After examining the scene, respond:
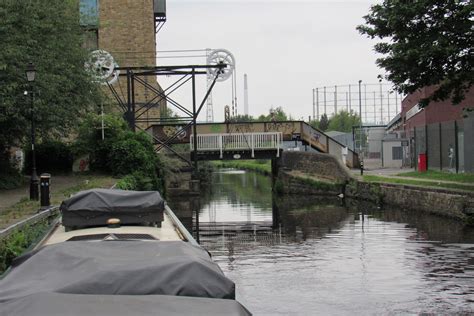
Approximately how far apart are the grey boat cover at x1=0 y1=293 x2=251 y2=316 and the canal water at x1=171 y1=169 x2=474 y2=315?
690cm

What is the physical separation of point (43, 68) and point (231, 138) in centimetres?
1898

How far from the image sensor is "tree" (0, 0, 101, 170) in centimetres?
2253

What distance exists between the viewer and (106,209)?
11.5m

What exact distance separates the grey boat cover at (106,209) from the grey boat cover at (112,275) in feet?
16.0

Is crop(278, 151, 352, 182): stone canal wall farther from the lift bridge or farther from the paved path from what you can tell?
the paved path

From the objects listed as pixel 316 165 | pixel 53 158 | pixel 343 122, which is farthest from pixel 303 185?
pixel 343 122

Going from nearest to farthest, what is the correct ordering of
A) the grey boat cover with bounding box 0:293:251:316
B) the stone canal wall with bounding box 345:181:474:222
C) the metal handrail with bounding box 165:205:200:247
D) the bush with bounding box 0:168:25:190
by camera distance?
the grey boat cover with bounding box 0:293:251:316 → the metal handrail with bounding box 165:205:200:247 → the stone canal wall with bounding box 345:181:474:222 → the bush with bounding box 0:168:25:190

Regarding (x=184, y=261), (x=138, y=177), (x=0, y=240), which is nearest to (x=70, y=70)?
(x=138, y=177)

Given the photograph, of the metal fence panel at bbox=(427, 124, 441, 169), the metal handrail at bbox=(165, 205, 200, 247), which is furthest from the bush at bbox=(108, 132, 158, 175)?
the metal handrail at bbox=(165, 205, 200, 247)

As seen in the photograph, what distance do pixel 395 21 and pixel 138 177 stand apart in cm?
1402

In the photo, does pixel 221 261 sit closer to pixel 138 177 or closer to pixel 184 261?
pixel 184 261

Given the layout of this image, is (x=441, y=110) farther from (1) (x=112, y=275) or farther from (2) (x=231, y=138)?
(1) (x=112, y=275)

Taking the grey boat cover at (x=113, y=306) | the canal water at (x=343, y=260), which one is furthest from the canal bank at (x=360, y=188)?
the grey boat cover at (x=113, y=306)

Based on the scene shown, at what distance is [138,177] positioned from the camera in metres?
30.2
